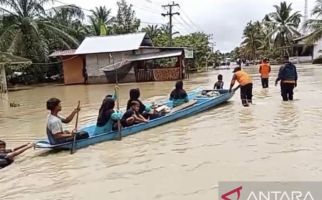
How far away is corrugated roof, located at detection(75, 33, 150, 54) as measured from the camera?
33.2 meters

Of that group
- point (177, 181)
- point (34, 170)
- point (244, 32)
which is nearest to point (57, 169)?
point (34, 170)

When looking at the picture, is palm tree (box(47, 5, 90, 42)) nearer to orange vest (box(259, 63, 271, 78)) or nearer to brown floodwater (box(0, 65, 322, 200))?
orange vest (box(259, 63, 271, 78))

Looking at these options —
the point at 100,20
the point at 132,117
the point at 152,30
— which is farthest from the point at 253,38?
the point at 132,117

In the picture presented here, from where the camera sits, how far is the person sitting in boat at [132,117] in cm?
1072

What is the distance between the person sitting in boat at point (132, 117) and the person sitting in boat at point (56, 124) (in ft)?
5.24

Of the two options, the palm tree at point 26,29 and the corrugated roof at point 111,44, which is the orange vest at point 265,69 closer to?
→ the corrugated roof at point 111,44

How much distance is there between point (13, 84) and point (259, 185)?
3386 centimetres

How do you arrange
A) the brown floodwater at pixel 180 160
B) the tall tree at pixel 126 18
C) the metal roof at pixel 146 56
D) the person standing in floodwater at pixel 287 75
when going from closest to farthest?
1. the brown floodwater at pixel 180 160
2. the person standing in floodwater at pixel 287 75
3. the metal roof at pixel 146 56
4. the tall tree at pixel 126 18

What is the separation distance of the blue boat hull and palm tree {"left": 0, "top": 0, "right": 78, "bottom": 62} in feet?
67.7

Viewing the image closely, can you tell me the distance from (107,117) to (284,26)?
167ft

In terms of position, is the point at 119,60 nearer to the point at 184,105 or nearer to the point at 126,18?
the point at 126,18

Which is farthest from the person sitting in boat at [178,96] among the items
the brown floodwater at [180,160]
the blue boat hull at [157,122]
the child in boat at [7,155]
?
the child in boat at [7,155]

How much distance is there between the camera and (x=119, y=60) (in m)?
33.9

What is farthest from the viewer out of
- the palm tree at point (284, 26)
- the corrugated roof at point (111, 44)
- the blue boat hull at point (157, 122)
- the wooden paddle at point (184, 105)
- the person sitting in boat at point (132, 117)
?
the palm tree at point (284, 26)
